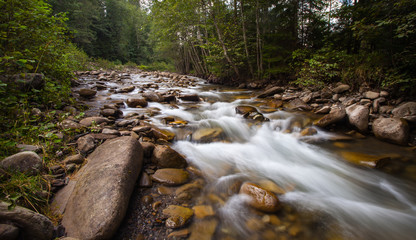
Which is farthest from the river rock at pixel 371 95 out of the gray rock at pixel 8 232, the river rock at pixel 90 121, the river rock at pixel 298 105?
the gray rock at pixel 8 232

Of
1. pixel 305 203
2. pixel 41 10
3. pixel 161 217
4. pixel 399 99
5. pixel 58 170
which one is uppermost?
pixel 41 10

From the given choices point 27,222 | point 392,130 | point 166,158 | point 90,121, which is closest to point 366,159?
point 392,130

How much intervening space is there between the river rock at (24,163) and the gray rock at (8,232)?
3.15ft

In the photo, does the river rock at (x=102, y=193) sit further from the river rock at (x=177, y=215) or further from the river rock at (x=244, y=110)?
the river rock at (x=244, y=110)

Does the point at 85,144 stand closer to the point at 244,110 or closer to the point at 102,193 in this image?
the point at 102,193

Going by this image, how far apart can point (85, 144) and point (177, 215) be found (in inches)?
80.9

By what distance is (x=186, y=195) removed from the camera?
246 centimetres

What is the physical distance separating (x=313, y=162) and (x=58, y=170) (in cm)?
462

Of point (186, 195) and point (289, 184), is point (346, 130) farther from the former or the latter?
point (186, 195)

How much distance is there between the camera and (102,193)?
6.23 ft

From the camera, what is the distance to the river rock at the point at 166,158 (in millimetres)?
2918

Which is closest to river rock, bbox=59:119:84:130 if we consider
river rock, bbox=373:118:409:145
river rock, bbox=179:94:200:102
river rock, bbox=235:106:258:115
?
river rock, bbox=235:106:258:115

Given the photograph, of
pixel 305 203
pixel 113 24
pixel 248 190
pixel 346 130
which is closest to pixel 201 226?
pixel 248 190

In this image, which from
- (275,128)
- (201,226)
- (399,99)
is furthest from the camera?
(275,128)
